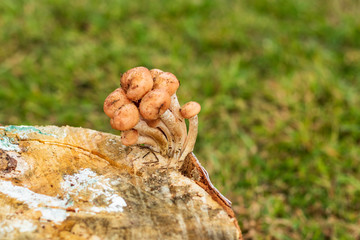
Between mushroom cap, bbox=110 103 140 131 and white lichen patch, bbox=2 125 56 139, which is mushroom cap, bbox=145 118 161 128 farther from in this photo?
white lichen patch, bbox=2 125 56 139

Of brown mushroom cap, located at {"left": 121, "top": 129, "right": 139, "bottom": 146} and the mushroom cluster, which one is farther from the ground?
the mushroom cluster

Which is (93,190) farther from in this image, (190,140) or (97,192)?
(190,140)

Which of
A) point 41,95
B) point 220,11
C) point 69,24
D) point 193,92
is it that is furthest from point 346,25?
point 41,95

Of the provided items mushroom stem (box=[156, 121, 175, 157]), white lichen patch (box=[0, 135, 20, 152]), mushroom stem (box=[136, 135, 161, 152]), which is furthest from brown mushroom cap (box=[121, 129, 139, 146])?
white lichen patch (box=[0, 135, 20, 152])

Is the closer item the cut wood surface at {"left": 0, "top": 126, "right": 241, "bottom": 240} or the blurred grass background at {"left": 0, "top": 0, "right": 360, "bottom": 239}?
the cut wood surface at {"left": 0, "top": 126, "right": 241, "bottom": 240}

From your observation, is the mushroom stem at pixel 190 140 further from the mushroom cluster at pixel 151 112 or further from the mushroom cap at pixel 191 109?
the mushroom cap at pixel 191 109

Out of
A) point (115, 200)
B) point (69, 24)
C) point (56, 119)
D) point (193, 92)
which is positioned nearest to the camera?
point (115, 200)

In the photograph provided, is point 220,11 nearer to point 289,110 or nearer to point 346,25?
point 346,25
